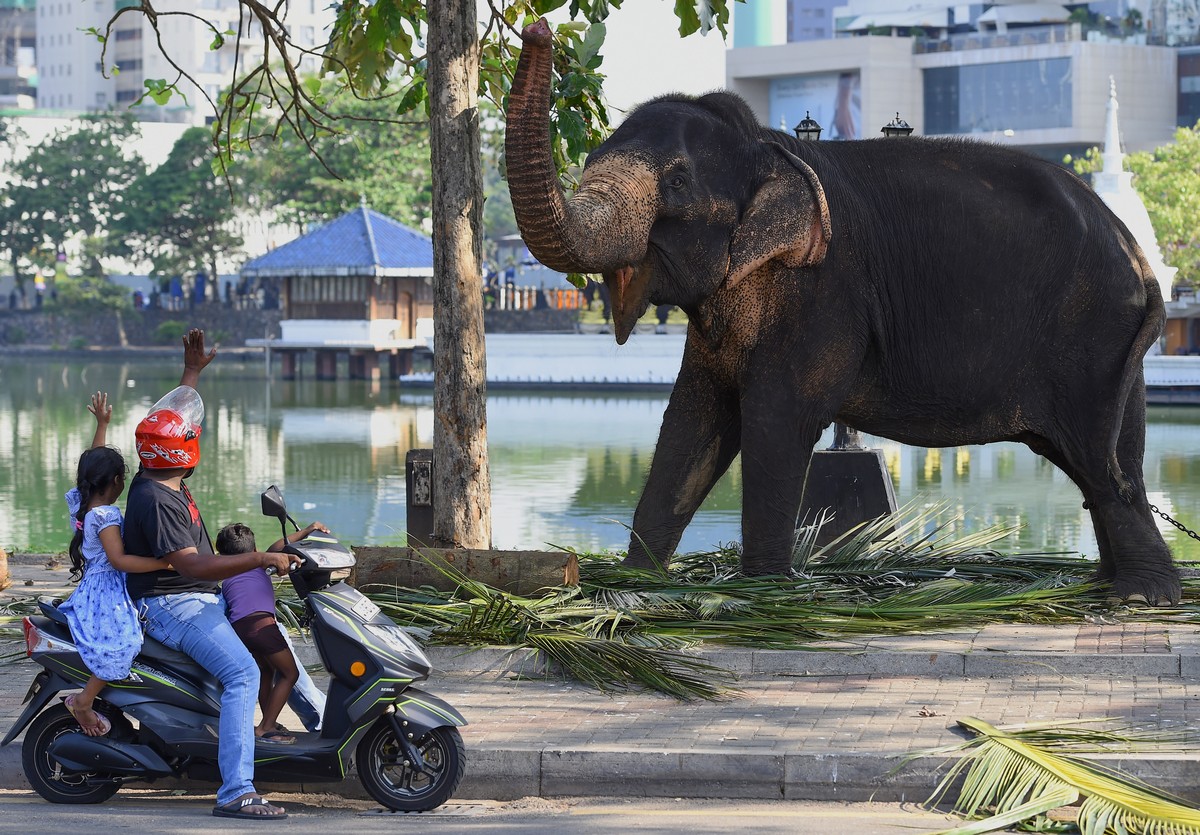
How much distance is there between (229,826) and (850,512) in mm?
6615

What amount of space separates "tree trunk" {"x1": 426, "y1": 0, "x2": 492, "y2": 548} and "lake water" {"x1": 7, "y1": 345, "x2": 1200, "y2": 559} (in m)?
3.04

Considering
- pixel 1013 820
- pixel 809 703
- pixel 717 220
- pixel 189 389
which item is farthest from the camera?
pixel 717 220

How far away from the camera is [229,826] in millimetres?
5754

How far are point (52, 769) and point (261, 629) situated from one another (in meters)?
0.85

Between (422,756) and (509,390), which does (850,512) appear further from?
(509,390)

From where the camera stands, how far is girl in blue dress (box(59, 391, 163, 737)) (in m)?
5.90

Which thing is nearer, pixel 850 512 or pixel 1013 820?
pixel 1013 820

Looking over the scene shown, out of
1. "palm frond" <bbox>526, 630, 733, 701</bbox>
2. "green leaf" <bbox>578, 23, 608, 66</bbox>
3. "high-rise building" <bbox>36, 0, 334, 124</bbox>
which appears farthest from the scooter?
"high-rise building" <bbox>36, 0, 334, 124</bbox>

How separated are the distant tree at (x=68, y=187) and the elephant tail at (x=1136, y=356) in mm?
64286

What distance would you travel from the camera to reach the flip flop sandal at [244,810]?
19.0 ft

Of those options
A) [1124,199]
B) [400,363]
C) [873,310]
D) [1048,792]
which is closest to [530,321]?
[400,363]

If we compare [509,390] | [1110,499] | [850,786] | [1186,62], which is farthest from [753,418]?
[1186,62]

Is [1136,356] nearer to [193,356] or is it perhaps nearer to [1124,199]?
[193,356]

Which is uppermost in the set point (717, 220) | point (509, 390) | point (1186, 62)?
point (1186, 62)
